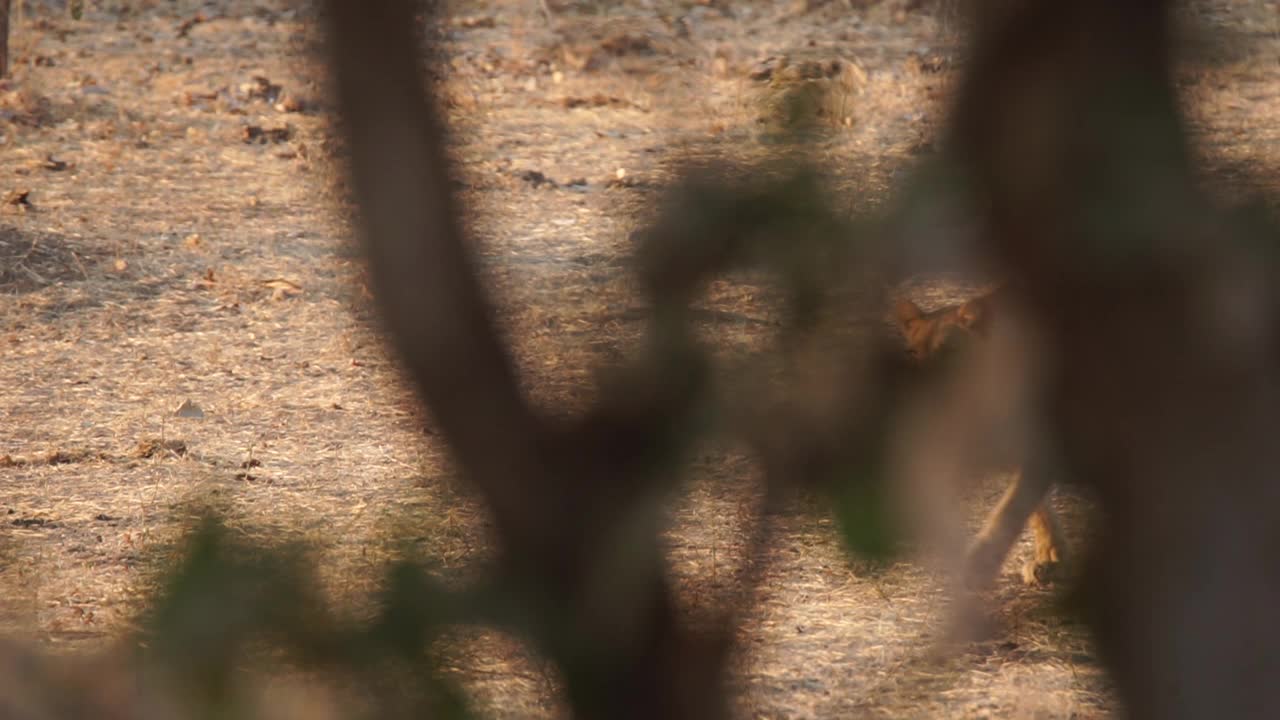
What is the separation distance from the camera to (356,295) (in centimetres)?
105

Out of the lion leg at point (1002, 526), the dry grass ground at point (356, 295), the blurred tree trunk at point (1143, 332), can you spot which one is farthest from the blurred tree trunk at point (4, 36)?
the blurred tree trunk at point (1143, 332)

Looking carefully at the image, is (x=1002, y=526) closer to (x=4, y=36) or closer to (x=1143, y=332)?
(x=1143, y=332)

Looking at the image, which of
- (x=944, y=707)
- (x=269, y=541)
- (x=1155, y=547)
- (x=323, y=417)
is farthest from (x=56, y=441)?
(x=1155, y=547)

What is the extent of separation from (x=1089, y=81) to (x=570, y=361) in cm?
33

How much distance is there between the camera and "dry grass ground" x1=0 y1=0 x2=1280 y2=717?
37.9 inches

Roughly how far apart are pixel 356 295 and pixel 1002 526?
943 mm

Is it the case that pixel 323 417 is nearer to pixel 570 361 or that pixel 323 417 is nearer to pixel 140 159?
pixel 140 159

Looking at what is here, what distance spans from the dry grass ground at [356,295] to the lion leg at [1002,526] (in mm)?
27

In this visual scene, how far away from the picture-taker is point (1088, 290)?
85 centimetres

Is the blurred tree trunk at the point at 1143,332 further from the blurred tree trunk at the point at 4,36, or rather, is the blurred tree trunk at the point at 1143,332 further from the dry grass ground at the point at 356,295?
the blurred tree trunk at the point at 4,36

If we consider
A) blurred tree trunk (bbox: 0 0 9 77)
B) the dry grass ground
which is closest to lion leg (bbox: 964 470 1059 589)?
the dry grass ground

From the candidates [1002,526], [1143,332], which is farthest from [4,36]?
[1143,332]

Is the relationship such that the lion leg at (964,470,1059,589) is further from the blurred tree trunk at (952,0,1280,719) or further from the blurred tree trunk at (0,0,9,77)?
the blurred tree trunk at (0,0,9,77)

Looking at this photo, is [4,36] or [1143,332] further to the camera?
[4,36]
